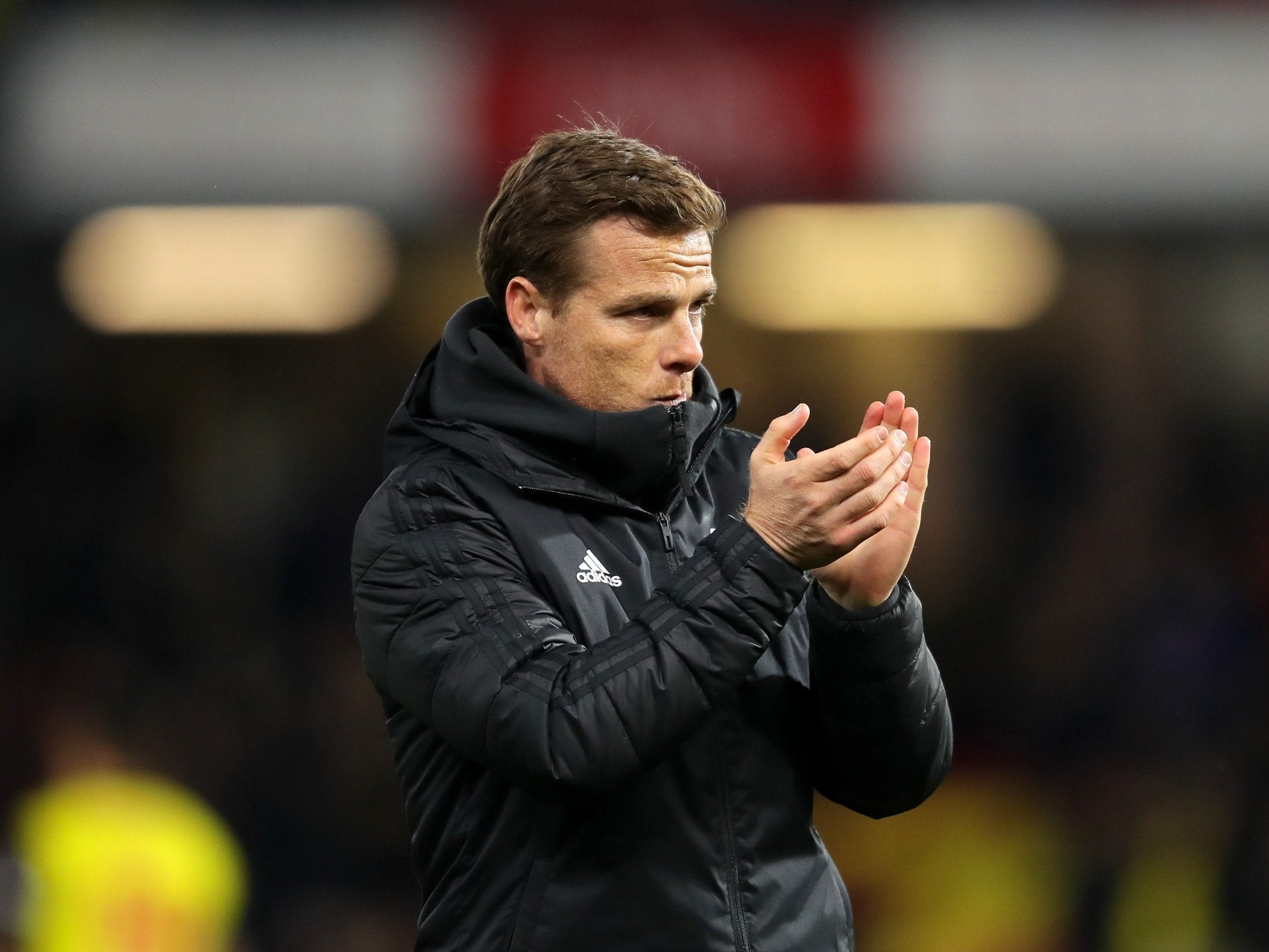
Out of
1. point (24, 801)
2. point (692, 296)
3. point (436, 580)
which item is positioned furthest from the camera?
point (24, 801)

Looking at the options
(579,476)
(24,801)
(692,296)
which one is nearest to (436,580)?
(579,476)

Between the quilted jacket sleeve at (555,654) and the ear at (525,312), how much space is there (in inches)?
12.8

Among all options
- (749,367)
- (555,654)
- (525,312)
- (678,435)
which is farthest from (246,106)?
(555,654)

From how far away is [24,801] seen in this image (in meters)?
6.23

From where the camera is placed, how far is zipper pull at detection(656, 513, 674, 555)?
2.27 metres

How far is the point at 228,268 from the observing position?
8.77 metres

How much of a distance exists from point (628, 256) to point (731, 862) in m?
0.75

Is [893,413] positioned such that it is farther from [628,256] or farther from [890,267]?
[890,267]

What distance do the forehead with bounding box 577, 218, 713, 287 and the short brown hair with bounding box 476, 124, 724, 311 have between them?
11 mm

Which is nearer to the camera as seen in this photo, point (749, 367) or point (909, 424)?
point (909, 424)

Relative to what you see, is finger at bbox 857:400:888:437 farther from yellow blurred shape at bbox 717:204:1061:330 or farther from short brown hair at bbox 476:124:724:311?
yellow blurred shape at bbox 717:204:1061:330

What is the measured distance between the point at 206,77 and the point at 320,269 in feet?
4.25

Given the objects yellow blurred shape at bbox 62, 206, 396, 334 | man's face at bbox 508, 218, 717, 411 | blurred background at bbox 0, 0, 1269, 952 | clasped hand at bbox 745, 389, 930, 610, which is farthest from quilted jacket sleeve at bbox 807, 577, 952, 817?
yellow blurred shape at bbox 62, 206, 396, 334

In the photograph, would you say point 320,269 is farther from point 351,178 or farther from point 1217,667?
point 1217,667
